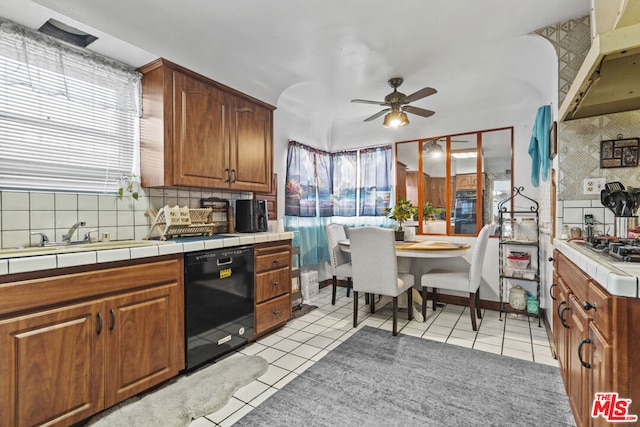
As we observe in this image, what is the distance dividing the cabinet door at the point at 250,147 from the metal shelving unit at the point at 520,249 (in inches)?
101

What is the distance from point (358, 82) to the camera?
3252mm

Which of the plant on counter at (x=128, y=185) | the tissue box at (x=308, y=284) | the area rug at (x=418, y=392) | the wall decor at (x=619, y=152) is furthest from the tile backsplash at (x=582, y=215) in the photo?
the plant on counter at (x=128, y=185)

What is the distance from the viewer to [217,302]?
227cm

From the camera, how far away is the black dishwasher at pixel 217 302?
211cm

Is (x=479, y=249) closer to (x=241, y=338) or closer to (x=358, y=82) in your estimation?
(x=358, y=82)

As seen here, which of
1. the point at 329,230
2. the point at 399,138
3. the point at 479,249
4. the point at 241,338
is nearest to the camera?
the point at 241,338

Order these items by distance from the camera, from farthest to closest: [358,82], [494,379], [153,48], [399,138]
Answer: [399,138] < [358,82] < [153,48] < [494,379]

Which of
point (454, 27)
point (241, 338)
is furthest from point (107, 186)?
point (454, 27)

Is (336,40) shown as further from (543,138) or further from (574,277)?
(574,277)

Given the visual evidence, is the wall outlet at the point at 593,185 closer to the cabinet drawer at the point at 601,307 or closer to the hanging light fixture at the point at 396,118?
the cabinet drawer at the point at 601,307

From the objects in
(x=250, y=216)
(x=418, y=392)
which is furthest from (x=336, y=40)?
(x=418, y=392)

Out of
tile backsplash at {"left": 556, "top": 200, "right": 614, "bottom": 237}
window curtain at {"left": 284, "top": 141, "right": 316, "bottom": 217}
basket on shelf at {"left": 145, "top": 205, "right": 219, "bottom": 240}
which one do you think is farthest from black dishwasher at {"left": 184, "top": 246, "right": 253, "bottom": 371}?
tile backsplash at {"left": 556, "top": 200, "right": 614, "bottom": 237}

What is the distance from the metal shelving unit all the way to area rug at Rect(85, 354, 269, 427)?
8.61ft

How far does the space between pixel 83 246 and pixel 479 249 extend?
3.11m
